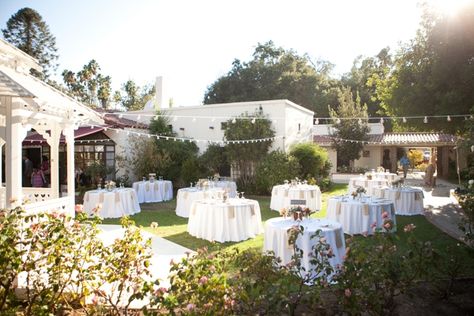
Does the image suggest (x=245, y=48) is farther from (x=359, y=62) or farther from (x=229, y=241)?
(x=229, y=241)

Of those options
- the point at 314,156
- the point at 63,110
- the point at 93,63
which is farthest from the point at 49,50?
the point at 63,110

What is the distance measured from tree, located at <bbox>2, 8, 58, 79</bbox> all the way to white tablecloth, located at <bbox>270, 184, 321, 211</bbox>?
27.7 meters

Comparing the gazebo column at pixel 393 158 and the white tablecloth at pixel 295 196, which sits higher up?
the gazebo column at pixel 393 158

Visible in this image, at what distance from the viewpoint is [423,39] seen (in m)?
13.4

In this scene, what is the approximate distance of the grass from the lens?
6.88 metres

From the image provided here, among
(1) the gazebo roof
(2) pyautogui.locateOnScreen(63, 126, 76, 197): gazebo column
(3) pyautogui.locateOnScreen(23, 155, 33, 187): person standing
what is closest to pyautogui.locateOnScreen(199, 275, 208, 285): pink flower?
(2) pyautogui.locateOnScreen(63, 126, 76, 197): gazebo column

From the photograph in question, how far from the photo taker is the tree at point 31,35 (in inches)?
1149

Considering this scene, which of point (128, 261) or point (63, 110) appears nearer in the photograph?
point (128, 261)

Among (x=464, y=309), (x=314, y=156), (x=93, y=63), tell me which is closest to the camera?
(x=464, y=309)

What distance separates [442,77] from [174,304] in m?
12.8

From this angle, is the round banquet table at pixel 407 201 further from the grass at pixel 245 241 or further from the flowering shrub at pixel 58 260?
the flowering shrub at pixel 58 260

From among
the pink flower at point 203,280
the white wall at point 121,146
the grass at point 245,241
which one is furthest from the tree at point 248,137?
the pink flower at point 203,280

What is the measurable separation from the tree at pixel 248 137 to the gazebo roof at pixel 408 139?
31.7 ft

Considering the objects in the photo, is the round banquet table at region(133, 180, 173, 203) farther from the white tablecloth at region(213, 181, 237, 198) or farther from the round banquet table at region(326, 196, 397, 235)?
the round banquet table at region(326, 196, 397, 235)
